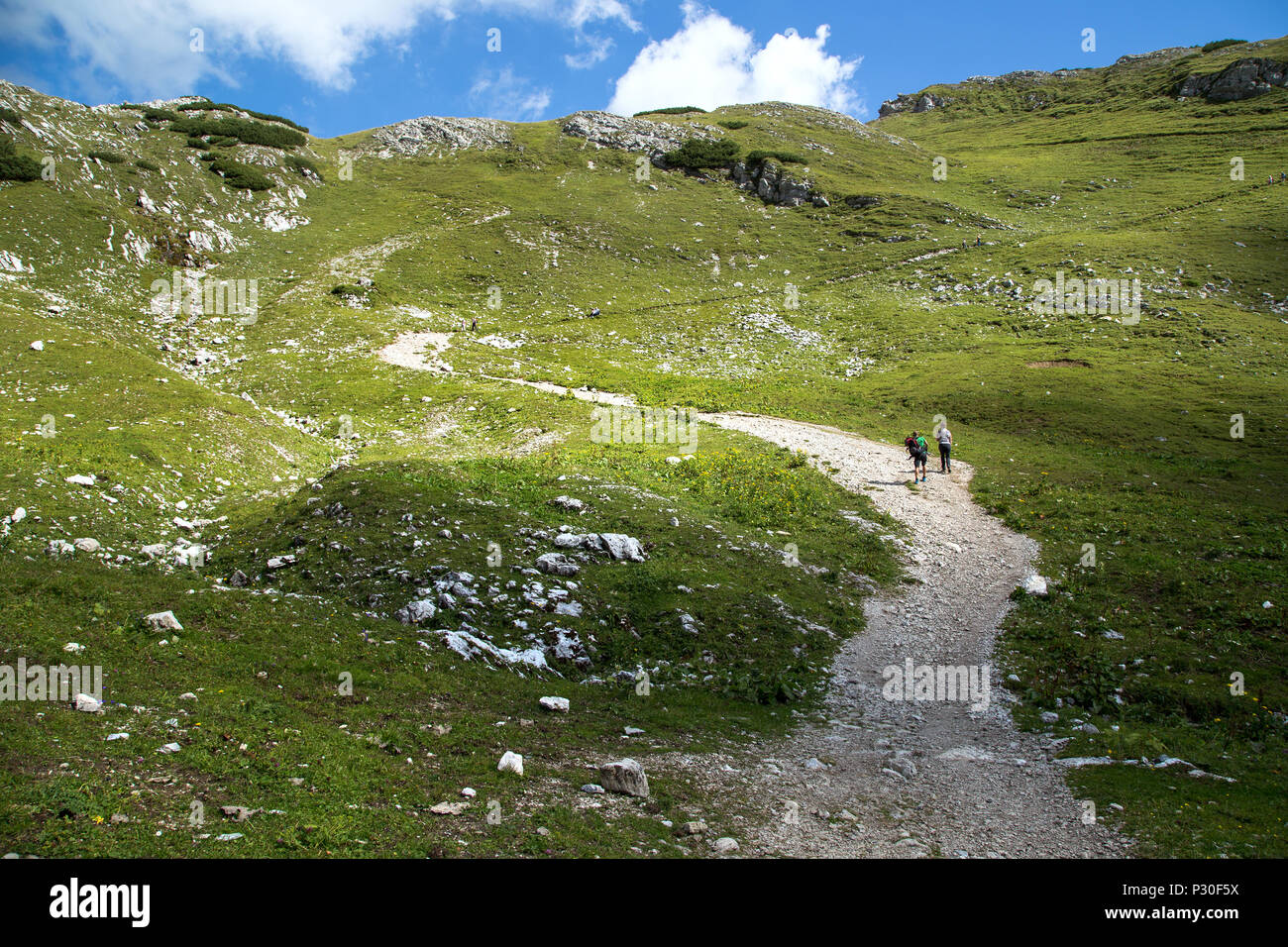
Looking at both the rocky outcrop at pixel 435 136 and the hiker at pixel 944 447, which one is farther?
the rocky outcrop at pixel 435 136

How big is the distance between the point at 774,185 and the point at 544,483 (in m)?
96.2

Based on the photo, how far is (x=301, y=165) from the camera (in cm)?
9031

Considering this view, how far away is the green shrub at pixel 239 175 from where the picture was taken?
78.7 metres

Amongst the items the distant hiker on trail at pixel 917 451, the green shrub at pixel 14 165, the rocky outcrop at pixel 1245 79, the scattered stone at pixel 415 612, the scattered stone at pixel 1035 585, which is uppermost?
the rocky outcrop at pixel 1245 79

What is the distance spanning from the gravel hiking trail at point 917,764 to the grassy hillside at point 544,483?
88 centimetres

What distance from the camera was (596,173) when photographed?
107m

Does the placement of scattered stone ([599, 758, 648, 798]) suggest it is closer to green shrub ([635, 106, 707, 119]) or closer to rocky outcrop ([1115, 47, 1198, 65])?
green shrub ([635, 106, 707, 119])

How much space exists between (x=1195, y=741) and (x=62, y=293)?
72397mm

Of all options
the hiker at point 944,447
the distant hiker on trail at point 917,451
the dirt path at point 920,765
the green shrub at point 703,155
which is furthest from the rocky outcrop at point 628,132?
the dirt path at point 920,765

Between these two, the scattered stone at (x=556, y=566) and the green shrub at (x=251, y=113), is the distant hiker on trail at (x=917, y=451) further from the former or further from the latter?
the green shrub at (x=251, y=113)

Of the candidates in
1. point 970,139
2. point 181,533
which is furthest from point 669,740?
point 970,139

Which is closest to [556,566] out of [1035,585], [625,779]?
[625,779]

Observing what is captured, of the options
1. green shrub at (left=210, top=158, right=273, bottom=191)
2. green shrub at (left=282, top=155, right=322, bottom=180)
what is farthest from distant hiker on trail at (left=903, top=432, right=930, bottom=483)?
green shrub at (left=282, top=155, right=322, bottom=180)
